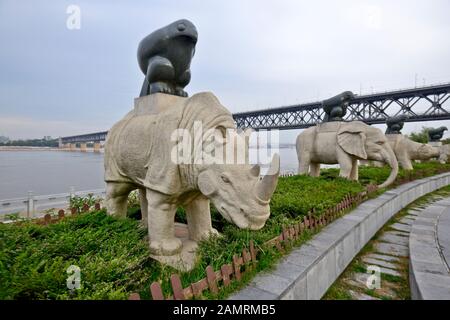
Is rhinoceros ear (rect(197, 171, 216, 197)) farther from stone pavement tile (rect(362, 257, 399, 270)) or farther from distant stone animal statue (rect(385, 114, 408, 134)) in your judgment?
distant stone animal statue (rect(385, 114, 408, 134))

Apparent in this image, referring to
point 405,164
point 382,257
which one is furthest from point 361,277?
point 405,164

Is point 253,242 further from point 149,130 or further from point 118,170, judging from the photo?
point 118,170

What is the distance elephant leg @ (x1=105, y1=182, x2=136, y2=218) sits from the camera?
3665 mm

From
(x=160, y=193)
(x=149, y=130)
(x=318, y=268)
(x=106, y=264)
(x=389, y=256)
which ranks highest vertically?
(x=149, y=130)

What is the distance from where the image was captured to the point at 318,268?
2.93 metres

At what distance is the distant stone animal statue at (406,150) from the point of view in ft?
36.8

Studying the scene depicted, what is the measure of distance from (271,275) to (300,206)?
213 centimetres

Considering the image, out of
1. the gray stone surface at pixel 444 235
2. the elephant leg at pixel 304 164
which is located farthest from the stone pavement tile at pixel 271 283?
the elephant leg at pixel 304 164

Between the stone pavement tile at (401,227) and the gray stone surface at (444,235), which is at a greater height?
the gray stone surface at (444,235)

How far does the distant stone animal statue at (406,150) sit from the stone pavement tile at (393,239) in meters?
7.19

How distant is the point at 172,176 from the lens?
8.87ft

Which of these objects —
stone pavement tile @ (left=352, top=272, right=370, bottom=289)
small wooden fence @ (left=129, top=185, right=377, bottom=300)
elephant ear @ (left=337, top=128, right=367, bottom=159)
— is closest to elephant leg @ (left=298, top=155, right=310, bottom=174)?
elephant ear @ (left=337, top=128, right=367, bottom=159)

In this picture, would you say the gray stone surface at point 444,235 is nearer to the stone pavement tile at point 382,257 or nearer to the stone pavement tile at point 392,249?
the stone pavement tile at point 392,249

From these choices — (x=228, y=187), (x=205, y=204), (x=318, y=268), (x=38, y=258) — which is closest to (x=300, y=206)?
(x=318, y=268)
